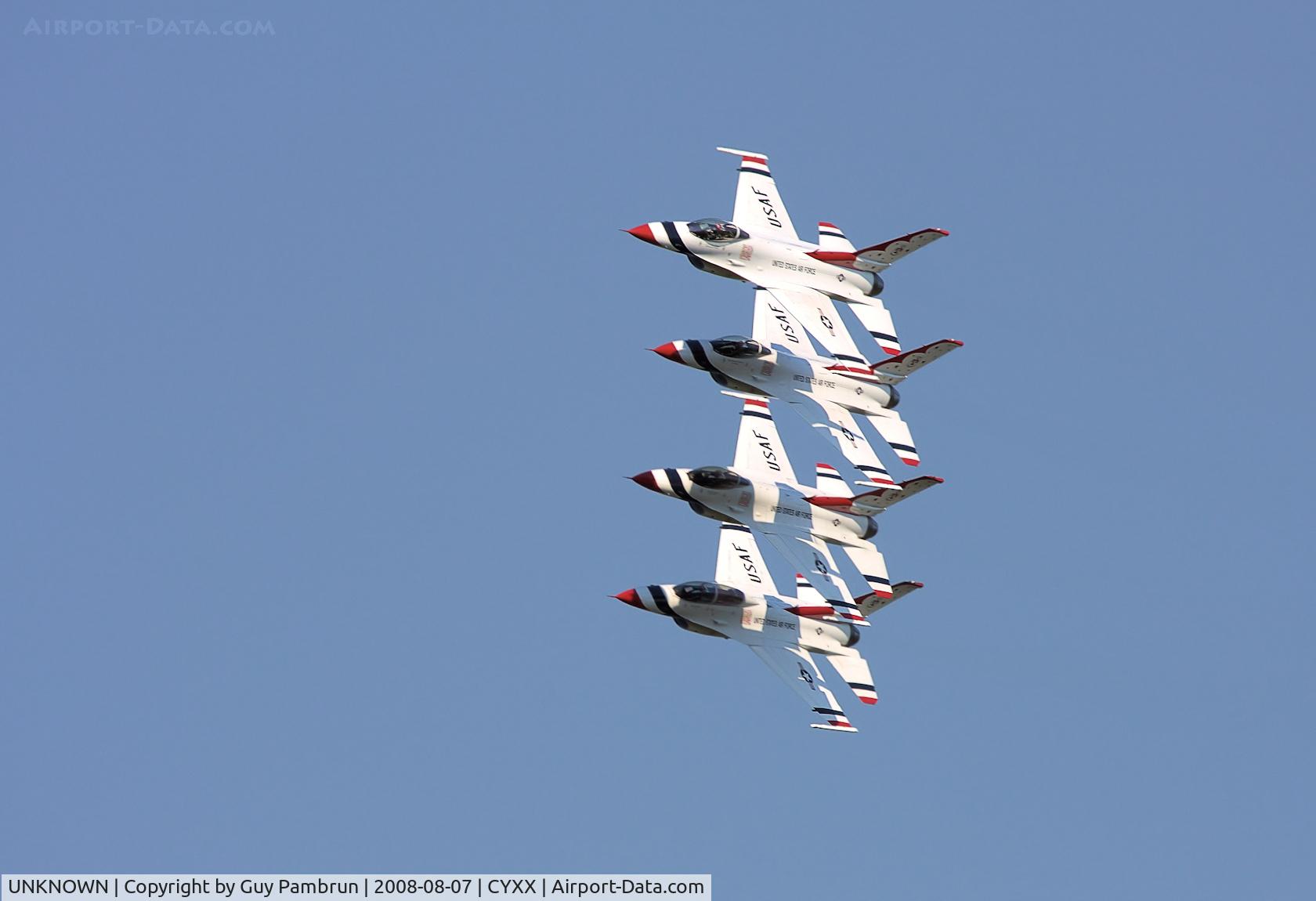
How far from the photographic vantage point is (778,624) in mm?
89562

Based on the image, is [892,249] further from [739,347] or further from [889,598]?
[889,598]

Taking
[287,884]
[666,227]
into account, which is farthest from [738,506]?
[287,884]

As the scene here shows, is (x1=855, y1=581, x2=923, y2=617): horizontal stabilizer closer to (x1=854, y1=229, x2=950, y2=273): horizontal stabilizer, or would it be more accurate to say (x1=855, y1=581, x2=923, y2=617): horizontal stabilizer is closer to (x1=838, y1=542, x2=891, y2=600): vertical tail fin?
(x1=838, y1=542, x2=891, y2=600): vertical tail fin

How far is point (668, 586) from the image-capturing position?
3519 inches

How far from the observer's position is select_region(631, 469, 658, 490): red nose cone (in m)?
89.5

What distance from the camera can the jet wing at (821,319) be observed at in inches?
3597

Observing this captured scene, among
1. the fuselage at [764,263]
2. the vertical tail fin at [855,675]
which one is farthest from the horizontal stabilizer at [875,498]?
the fuselage at [764,263]

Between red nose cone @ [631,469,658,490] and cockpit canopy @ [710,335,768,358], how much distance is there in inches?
190

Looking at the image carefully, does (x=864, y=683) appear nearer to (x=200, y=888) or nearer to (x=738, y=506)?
(x=738, y=506)

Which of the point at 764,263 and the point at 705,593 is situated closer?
the point at 705,593

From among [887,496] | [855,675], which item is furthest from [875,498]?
[855,675]

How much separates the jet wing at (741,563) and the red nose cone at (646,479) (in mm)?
3119

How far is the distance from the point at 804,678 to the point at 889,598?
414cm

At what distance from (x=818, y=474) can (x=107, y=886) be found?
2816 cm
